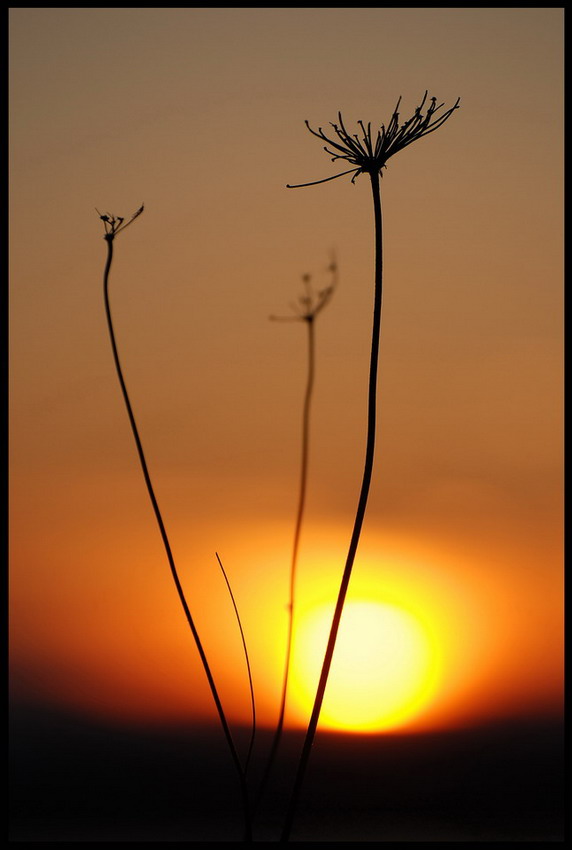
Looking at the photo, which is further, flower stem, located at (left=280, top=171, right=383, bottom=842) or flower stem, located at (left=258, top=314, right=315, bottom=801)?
flower stem, located at (left=258, top=314, right=315, bottom=801)

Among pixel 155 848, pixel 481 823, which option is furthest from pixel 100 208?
pixel 481 823

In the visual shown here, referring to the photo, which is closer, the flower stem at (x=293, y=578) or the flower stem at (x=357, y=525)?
the flower stem at (x=357, y=525)

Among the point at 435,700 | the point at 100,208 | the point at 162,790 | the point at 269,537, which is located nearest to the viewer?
the point at 100,208

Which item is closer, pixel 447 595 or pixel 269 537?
pixel 269 537

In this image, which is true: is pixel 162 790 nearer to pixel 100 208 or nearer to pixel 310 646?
pixel 310 646

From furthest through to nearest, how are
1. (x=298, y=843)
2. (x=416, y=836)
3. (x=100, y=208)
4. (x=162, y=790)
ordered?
1. (x=162, y=790)
2. (x=416, y=836)
3. (x=100, y=208)
4. (x=298, y=843)

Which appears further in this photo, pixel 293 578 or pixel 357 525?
pixel 293 578
